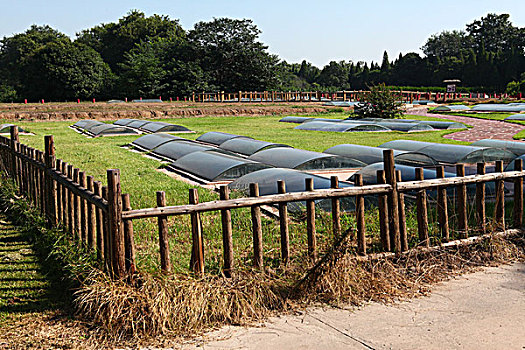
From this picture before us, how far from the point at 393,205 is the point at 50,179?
4.69 m

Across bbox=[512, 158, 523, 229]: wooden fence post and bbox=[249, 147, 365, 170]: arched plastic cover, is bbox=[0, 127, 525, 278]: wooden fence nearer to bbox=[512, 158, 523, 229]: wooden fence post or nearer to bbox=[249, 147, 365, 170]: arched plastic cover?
bbox=[512, 158, 523, 229]: wooden fence post

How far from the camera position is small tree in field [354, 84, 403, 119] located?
3488 cm

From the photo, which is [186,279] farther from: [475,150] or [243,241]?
[475,150]

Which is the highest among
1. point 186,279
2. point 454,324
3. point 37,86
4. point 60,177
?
point 37,86

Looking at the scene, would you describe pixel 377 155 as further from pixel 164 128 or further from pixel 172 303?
pixel 164 128

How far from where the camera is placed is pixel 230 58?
227 feet

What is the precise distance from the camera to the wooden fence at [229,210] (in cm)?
509

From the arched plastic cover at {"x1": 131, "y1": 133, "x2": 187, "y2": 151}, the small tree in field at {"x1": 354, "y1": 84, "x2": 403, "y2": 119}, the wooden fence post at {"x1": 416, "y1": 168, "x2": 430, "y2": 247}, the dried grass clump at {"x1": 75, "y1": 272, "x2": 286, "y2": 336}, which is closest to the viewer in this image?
the dried grass clump at {"x1": 75, "y1": 272, "x2": 286, "y2": 336}

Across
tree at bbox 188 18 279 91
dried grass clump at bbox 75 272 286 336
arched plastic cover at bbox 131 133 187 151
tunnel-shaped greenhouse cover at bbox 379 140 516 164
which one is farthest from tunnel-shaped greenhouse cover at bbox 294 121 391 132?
tree at bbox 188 18 279 91

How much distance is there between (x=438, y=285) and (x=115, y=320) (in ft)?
10.7

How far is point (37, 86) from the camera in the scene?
223 ft

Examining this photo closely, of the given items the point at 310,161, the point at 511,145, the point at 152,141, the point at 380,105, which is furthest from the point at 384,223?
the point at 380,105

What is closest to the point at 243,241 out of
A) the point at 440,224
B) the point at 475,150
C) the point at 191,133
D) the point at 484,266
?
the point at 440,224

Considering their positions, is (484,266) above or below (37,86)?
below
